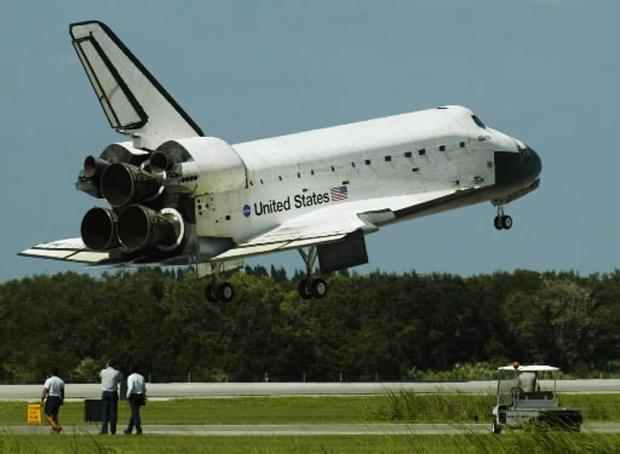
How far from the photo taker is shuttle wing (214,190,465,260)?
130 feet

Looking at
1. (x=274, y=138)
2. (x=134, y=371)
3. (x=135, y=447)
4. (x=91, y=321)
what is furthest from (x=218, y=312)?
(x=135, y=447)

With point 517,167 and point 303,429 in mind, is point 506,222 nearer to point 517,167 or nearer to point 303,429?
point 517,167

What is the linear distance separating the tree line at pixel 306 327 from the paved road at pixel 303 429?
4071 cm

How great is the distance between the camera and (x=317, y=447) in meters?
24.8

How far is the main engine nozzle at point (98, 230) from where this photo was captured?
3875 cm

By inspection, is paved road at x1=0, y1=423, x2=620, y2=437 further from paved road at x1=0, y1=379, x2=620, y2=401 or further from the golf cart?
paved road at x1=0, y1=379, x2=620, y2=401

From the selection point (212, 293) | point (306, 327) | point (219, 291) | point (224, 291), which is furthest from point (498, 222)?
point (306, 327)

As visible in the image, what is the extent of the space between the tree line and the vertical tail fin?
107 ft

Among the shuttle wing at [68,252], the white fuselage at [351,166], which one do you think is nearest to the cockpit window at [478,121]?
the white fuselage at [351,166]

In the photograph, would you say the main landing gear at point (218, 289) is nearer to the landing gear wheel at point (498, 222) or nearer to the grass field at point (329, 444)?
the landing gear wheel at point (498, 222)

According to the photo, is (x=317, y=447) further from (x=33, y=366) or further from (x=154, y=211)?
(x=33, y=366)

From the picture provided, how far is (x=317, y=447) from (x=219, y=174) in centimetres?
1513

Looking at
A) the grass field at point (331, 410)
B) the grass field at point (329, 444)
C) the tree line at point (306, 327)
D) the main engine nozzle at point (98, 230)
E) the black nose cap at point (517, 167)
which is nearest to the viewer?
the grass field at point (329, 444)

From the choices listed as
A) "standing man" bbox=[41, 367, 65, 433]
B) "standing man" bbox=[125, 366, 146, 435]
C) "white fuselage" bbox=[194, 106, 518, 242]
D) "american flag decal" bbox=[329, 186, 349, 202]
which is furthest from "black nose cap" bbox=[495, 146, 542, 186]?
"standing man" bbox=[41, 367, 65, 433]
